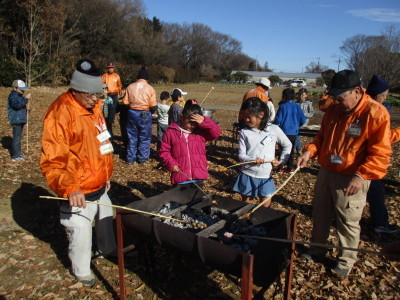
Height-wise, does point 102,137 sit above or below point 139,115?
above

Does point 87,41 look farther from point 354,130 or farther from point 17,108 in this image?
point 354,130

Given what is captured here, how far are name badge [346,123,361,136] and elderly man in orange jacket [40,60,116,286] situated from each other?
7.91 ft

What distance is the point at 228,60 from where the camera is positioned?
313 ft

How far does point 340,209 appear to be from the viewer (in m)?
3.35

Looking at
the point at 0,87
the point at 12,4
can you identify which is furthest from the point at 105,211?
the point at 12,4

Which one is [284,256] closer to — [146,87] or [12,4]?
[146,87]

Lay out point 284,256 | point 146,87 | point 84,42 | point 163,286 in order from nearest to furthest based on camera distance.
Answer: point 284,256 → point 163,286 → point 146,87 → point 84,42

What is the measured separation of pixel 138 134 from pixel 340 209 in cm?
528

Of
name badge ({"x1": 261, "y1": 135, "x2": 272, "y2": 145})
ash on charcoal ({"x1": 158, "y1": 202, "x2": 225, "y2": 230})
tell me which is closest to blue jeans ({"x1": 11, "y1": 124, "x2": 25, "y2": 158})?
ash on charcoal ({"x1": 158, "y1": 202, "x2": 225, "y2": 230})

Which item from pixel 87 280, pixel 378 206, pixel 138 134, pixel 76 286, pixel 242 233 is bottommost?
pixel 76 286

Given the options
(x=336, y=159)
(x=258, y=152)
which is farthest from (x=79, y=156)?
(x=336, y=159)

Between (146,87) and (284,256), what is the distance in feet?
18.3

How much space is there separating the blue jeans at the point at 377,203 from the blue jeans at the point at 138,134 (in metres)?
4.84

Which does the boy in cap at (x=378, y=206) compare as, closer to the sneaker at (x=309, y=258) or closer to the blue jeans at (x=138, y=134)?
the sneaker at (x=309, y=258)
